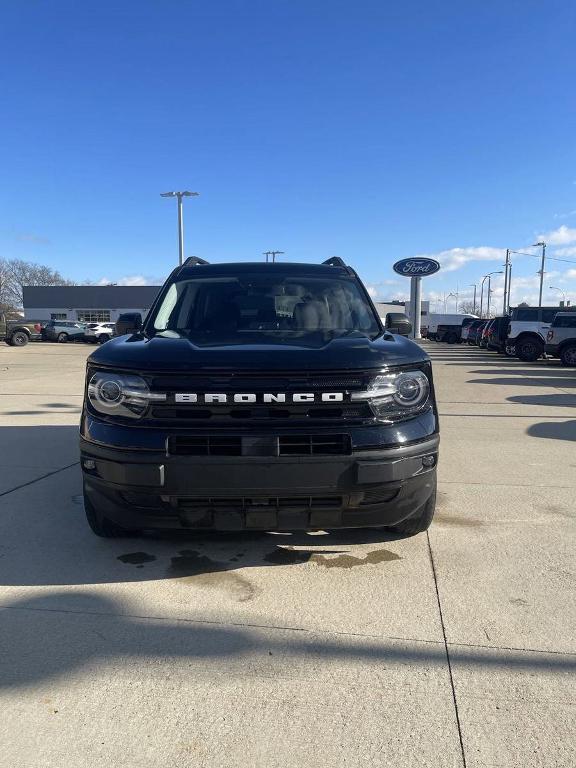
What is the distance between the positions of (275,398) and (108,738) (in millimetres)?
1599

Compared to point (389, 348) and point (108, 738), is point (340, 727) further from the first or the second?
point (389, 348)

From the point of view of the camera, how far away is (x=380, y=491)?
9.99 ft

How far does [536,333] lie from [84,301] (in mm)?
59538

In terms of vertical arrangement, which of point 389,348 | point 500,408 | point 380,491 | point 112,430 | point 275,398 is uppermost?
point 389,348

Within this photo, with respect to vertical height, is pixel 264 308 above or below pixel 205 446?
above

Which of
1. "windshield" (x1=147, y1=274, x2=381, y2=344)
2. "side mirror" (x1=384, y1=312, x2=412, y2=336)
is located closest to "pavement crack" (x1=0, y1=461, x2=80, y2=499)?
"windshield" (x1=147, y1=274, x2=381, y2=344)

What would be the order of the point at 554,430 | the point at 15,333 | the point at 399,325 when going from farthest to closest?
the point at 15,333
the point at 554,430
the point at 399,325

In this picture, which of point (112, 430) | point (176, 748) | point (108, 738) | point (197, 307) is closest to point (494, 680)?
point (176, 748)

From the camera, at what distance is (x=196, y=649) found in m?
2.62

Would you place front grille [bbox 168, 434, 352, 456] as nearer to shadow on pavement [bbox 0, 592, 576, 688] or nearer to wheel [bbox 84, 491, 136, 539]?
shadow on pavement [bbox 0, 592, 576, 688]

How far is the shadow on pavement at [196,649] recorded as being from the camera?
2.50 m

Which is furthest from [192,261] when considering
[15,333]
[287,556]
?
[15,333]

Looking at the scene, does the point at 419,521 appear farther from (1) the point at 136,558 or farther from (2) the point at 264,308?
(2) the point at 264,308

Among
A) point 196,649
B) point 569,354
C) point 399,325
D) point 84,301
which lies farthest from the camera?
point 84,301
